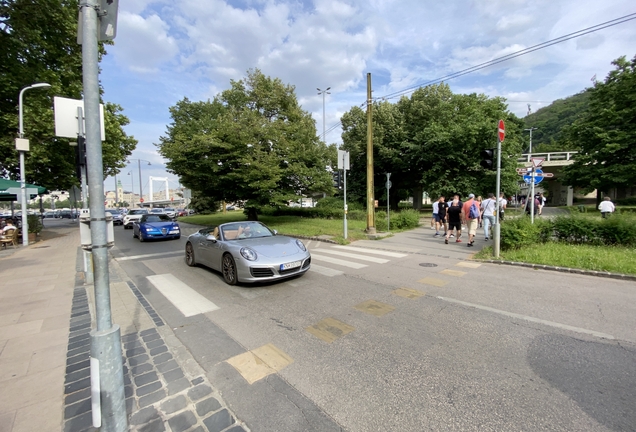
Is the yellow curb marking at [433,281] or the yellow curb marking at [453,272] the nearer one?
the yellow curb marking at [433,281]

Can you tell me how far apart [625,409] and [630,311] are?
3.09 m

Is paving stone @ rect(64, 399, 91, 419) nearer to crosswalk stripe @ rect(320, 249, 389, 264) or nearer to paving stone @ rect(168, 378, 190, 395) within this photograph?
paving stone @ rect(168, 378, 190, 395)

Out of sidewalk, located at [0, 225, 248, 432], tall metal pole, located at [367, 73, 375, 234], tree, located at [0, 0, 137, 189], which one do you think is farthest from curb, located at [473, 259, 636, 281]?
tree, located at [0, 0, 137, 189]

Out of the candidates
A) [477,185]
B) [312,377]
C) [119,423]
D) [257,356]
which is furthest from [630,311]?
[477,185]

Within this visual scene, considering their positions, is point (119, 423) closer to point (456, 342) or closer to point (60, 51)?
point (456, 342)

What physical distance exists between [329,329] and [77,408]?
2743 mm

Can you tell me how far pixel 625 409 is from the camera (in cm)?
238

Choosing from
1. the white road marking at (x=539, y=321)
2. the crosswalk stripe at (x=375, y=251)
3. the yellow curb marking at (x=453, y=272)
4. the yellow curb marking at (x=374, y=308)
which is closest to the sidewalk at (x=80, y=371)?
the yellow curb marking at (x=374, y=308)

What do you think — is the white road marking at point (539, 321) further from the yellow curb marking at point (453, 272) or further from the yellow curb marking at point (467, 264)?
the yellow curb marking at point (467, 264)

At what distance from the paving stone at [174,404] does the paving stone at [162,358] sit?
0.78 metres

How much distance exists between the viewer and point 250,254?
590 centimetres

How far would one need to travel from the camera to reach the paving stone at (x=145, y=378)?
287 centimetres

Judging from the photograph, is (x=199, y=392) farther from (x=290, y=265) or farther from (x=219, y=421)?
(x=290, y=265)

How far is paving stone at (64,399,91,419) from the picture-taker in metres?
2.43
